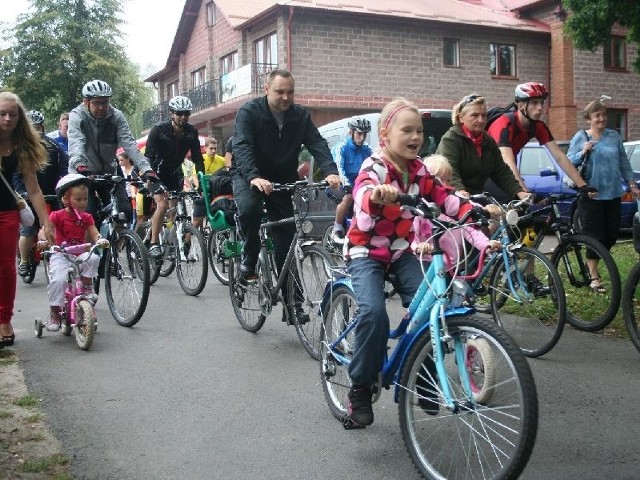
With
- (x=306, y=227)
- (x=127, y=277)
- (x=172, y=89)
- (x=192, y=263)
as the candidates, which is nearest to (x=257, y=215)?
(x=306, y=227)

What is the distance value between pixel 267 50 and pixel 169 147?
21585mm

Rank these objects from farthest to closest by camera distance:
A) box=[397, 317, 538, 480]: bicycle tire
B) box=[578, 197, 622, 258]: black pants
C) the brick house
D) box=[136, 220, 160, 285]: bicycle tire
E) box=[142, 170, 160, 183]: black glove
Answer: the brick house < box=[136, 220, 160, 285]: bicycle tire < box=[578, 197, 622, 258]: black pants < box=[142, 170, 160, 183]: black glove < box=[397, 317, 538, 480]: bicycle tire

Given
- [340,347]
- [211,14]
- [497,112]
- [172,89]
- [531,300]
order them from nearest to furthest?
[340,347] < [531,300] < [497,112] < [211,14] < [172,89]

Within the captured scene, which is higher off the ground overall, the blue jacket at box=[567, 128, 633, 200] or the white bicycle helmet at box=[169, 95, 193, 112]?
the white bicycle helmet at box=[169, 95, 193, 112]

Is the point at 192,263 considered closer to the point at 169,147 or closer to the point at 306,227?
the point at 169,147

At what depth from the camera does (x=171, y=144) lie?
962cm

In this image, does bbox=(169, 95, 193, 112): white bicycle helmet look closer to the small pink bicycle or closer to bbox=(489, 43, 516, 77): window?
the small pink bicycle

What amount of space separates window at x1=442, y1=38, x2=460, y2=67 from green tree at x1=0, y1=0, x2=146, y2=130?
→ 20.9 m

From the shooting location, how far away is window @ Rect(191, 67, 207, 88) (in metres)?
37.7

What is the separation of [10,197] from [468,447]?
14.1 ft

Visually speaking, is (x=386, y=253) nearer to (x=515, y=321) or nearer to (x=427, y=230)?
(x=427, y=230)

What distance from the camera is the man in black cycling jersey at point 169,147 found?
951 centimetres

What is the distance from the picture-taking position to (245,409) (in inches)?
196

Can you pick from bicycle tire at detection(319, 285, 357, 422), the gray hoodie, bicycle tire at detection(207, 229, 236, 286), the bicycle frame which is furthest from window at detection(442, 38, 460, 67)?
the bicycle frame
